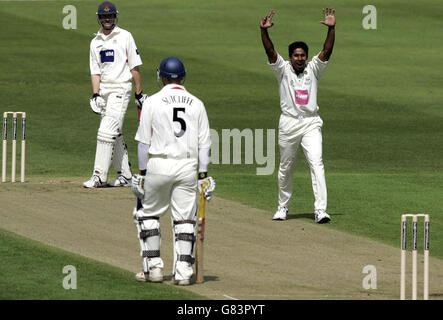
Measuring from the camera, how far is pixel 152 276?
11703mm

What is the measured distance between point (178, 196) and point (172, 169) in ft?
0.94

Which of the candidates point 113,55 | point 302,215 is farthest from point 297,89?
point 113,55

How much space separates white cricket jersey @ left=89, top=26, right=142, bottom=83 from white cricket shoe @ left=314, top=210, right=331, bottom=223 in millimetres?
4205

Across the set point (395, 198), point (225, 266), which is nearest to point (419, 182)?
point (395, 198)

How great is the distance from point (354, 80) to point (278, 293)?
22.0 meters

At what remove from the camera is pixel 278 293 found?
→ 1144 centimetres

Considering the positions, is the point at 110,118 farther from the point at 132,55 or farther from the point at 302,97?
the point at 302,97

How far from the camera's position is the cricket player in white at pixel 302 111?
51.5 ft

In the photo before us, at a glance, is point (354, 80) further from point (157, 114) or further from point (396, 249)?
point (157, 114)

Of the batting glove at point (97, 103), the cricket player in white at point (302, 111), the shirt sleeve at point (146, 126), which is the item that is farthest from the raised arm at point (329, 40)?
the shirt sleeve at point (146, 126)

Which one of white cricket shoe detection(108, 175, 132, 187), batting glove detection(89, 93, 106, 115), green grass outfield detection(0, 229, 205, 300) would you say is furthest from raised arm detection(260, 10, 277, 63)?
green grass outfield detection(0, 229, 205, 300)

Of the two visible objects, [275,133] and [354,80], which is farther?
[354,80]

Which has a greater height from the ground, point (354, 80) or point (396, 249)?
point (354, 80)

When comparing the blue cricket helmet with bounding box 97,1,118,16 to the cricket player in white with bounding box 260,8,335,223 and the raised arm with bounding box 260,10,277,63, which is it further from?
the raised arm with bounding box 260,10,277,63
